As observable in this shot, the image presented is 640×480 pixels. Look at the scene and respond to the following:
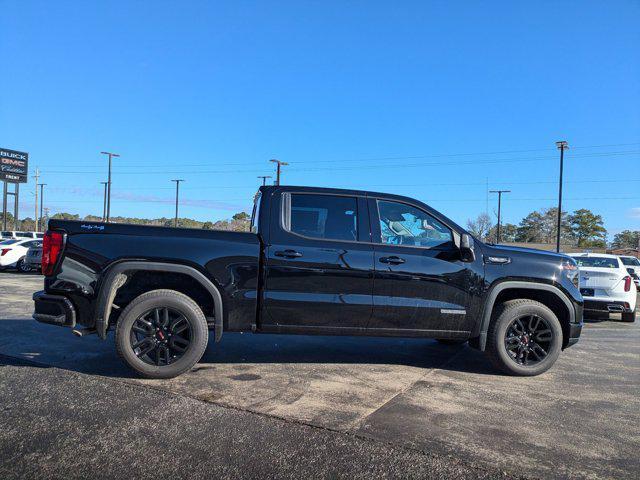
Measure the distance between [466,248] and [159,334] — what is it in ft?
10.6

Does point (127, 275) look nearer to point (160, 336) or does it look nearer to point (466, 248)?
point (160, 336)

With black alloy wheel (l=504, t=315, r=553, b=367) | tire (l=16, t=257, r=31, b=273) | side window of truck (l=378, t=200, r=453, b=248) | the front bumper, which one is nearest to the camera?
the front bumper

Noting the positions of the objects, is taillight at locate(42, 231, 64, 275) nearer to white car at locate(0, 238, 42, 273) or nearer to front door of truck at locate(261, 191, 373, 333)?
front door of truck at locate(261, 191, 373, 333)

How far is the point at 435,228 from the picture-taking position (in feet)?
17.1

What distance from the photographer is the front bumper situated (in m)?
4.56

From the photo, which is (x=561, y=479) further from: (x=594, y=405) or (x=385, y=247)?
(x=385, y=247)

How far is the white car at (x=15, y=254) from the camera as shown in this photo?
62.5ft

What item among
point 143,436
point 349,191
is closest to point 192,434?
point 143,436

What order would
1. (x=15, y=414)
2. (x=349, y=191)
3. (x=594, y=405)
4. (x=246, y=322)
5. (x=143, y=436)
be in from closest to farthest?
(x=143, y=436), (x=15, y=414), (x=594, y=405), (x=246, y=322), (x=349, y=191)

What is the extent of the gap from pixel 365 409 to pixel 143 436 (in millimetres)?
1754

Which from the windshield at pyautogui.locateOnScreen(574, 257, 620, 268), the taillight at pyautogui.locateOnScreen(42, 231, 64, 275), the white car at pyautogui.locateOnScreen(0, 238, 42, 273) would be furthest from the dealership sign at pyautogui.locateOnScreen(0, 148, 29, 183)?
the windshield at pyautogui.locateOnScreen(574, 257, 620, 268)

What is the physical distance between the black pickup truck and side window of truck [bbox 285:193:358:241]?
1 cm

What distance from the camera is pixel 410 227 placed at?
5.22m

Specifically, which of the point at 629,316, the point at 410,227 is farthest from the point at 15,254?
the point at 629,316
